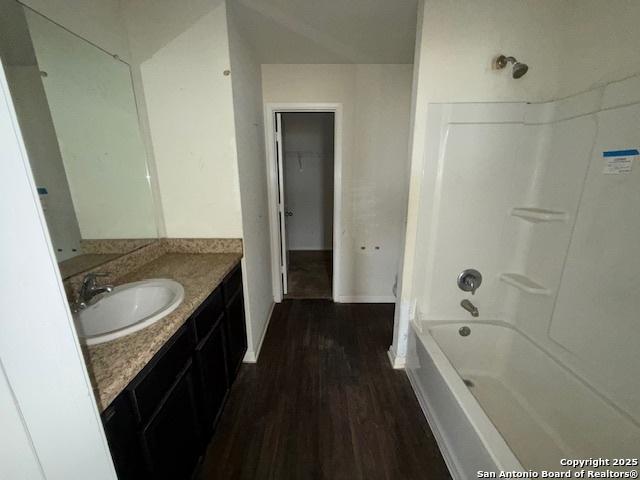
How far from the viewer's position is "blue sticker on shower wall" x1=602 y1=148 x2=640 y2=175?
3.51ft

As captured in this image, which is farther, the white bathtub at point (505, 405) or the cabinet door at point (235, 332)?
the cabinet door at point (235, 332)

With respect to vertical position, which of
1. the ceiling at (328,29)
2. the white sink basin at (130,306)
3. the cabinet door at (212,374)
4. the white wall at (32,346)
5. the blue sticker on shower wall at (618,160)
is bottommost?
the cabinet door at (212,374)

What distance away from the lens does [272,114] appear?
2.32 m

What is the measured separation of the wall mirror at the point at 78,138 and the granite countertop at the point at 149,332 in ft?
0.82

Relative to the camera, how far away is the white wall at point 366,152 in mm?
2242

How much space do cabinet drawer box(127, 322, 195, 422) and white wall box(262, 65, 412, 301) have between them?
167 cm

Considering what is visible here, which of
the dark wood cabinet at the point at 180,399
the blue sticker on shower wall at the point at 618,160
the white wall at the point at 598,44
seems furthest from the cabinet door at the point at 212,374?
the white wall at the point at 598,44

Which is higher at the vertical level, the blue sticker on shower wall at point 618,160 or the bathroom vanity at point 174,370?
the blue sticker on shower wall at point 618,160

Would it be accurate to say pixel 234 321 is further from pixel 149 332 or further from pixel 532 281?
pixel 532 281

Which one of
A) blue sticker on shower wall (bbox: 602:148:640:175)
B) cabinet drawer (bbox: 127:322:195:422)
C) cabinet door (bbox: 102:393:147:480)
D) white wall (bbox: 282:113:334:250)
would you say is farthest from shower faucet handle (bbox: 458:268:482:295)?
white wall (bbox: 282:113:334:250)

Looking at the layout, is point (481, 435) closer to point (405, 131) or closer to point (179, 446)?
point (179, 446)

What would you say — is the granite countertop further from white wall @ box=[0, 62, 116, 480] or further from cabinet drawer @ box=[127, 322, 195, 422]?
white wall @ box=[0, 62, 116, 480]

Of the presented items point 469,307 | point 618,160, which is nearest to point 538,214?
point 618,160

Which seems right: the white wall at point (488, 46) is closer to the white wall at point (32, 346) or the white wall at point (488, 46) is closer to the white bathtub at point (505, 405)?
the white bathtub at point (505, 405)
